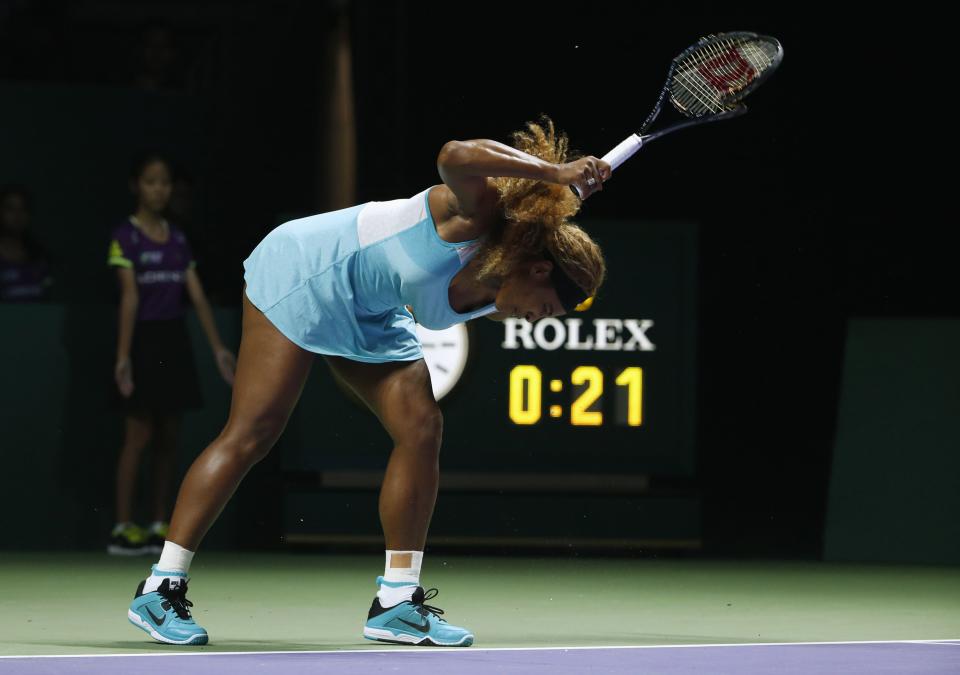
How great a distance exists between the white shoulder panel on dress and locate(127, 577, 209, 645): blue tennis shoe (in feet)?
3.25

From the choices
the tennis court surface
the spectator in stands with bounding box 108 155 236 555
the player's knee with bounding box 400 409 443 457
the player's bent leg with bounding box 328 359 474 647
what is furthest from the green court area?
the player's knee with bounding box 400 409 443 457

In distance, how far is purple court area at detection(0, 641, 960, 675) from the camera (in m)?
4.41

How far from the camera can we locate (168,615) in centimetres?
481

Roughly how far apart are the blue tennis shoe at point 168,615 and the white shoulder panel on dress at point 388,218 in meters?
0.99

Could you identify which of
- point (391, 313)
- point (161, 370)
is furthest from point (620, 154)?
point (161, 370)

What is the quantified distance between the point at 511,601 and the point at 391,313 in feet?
5.29

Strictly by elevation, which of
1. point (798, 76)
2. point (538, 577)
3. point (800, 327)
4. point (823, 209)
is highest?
point (798, 76)

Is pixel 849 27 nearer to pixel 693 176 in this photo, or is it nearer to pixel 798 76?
pixel 798 76

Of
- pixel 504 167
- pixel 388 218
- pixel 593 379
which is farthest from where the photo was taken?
pixel 593 379

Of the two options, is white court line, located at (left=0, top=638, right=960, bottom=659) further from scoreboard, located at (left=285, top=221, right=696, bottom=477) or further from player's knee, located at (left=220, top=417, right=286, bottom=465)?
scoreboard, located at (left=285, top=221, right=696, bottom=477)

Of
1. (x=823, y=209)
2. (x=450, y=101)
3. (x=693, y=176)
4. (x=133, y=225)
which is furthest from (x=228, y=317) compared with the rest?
(x=823, y=209)

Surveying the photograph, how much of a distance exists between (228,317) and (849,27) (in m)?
3.13

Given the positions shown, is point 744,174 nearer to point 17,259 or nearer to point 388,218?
point 17,259

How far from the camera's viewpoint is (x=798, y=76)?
8680 millimetres
